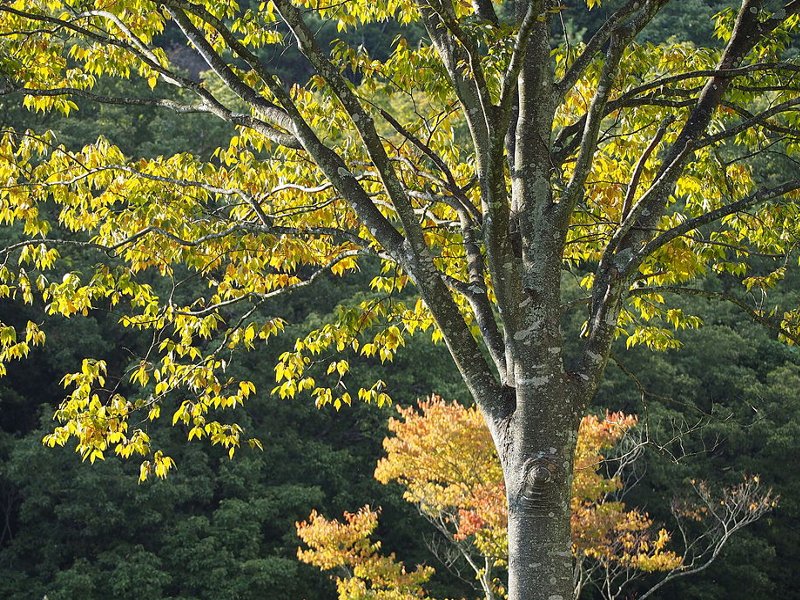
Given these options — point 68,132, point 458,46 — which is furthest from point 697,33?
point 458,46

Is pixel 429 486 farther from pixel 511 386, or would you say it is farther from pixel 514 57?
pixel 514 57

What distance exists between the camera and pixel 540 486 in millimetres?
2764

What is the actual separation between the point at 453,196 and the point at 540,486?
1.28 m

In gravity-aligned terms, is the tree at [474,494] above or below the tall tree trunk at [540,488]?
above

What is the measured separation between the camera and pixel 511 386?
299cm

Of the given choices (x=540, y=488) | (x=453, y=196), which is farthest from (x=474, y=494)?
(x=540, y=488)

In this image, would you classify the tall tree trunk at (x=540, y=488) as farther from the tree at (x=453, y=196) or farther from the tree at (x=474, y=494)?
the tree at (x=474, y=494)

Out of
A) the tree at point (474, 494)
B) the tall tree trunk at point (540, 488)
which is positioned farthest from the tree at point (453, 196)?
the tree at point (474, 494)

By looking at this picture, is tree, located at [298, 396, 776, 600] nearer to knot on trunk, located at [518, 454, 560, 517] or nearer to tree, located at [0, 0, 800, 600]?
tree, located at [0, 0, 800, 600]

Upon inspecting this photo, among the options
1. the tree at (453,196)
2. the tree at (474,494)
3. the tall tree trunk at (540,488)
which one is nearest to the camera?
the tall tree trunk at (540,488)

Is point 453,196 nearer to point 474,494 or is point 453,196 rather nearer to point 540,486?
point 540,486

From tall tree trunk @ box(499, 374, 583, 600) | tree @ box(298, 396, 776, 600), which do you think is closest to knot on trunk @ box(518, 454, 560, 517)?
tall tree trunk @ box(499, 374, 583, 600)

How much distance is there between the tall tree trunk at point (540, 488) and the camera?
273 cm

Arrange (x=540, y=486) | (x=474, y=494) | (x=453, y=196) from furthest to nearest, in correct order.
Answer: (x=474, y=494)
(x=453, y=196)
(x=540, y=486)
